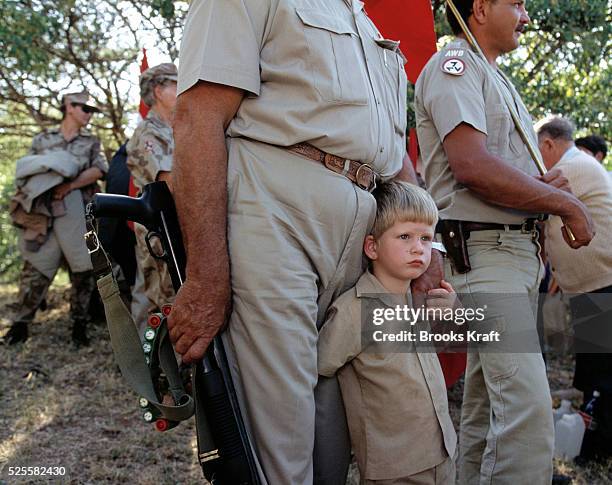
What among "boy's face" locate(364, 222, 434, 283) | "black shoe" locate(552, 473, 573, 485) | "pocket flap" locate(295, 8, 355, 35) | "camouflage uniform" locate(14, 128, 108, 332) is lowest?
"black shoe" locate(552, 473, 573, 485)

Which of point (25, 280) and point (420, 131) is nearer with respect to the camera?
point (420, 131)

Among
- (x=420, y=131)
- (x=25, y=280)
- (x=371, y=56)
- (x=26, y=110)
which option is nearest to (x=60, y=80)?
(x=26, y=110)

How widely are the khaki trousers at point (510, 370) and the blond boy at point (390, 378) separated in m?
0.37

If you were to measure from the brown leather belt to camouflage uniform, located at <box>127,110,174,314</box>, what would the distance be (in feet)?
7.14

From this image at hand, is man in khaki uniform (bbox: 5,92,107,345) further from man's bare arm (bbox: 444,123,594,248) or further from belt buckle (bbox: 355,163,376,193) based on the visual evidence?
belt buckle (bbox: 355,163,376,193)

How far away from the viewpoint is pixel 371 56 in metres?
2.06

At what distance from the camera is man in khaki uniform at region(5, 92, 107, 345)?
236 inches

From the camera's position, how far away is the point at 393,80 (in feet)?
7.10

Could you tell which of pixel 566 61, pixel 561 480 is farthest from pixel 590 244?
pixel 566 61

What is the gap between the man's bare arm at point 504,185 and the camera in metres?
2.45

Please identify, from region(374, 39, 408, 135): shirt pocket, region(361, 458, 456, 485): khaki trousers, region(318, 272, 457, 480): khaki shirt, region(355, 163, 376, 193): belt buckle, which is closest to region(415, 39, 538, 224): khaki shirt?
region(374, 39, 408, 135): shirt pocket

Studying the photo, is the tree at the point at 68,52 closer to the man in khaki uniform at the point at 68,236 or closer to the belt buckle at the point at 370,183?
the man in khaki uniform at the point at 68,236

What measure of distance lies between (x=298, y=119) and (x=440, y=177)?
1072 mm

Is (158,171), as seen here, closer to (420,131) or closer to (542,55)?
(420,131)
